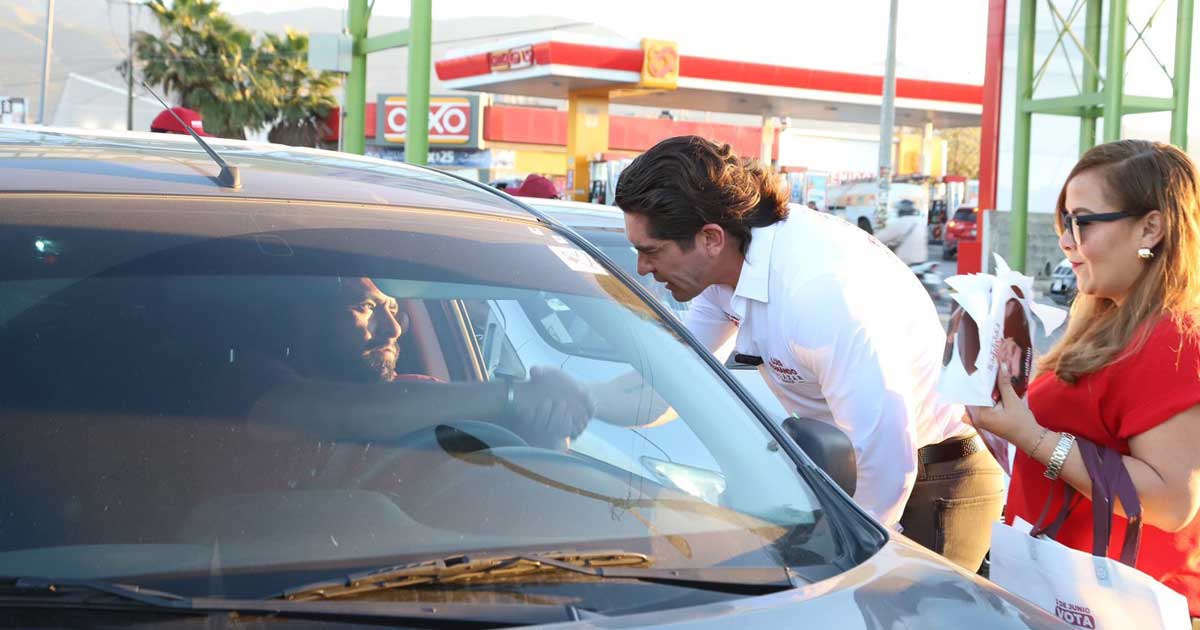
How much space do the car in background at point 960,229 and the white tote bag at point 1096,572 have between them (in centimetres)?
3261

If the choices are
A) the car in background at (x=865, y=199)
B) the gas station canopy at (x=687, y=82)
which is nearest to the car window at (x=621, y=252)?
the car in background at (x=865, y=199)

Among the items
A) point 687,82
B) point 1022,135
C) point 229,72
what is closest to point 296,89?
point 229,72

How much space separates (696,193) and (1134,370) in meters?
0.97

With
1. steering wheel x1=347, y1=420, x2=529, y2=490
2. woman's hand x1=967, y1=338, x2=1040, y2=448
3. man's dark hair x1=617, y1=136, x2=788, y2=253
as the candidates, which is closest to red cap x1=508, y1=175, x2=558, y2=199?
man's dark hair x1=617, y1=136, x2=788, y2=253

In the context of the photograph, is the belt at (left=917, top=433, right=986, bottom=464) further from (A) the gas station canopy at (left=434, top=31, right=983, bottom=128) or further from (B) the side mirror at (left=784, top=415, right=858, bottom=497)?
(A) the gas station canopy at (left=434, top=31, right=983, bottom=128)

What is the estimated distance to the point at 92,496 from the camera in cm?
175

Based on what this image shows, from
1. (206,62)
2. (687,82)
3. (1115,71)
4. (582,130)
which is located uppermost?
(206,62)

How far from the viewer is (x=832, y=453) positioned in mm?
2250

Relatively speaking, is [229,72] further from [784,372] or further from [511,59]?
[784,372]

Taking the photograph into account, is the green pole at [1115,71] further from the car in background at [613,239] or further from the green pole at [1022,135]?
the car in background at [613,239]

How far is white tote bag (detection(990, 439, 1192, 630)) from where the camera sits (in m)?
2.14

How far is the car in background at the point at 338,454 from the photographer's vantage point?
1669mm

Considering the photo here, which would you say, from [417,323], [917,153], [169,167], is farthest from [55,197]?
[917,153]

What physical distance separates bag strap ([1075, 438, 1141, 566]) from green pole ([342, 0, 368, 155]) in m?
12.5
